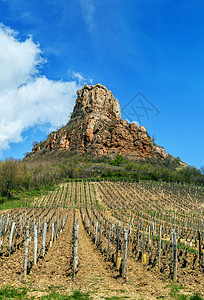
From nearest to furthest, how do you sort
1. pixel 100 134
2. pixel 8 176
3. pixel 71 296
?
1. pixel 71 296
2. pixel 8 176
3. pixel 100 134

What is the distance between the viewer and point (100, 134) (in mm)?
91250

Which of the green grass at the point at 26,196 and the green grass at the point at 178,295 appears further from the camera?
the green grass at the point at 26,196

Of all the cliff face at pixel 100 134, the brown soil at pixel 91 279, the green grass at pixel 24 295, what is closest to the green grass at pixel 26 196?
the brown soil at pixel 91 279

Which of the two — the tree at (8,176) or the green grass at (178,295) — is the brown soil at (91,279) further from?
the tree at (8,176)

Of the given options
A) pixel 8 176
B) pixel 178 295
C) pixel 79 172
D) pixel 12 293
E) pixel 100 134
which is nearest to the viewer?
pixel 12 293

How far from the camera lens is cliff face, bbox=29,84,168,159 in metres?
89.4

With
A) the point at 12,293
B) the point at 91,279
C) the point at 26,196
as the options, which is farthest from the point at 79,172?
the point at 12,293

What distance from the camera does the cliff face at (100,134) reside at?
3521 inches

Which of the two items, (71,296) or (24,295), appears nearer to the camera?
(24,295)

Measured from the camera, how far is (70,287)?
6.72 meters

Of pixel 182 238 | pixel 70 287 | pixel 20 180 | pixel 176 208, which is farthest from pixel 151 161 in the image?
pixel 70 287

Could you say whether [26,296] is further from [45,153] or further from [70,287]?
[45,153]

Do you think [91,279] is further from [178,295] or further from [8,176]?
[8,176]

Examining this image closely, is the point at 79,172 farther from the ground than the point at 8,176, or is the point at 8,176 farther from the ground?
the point at 79,172
